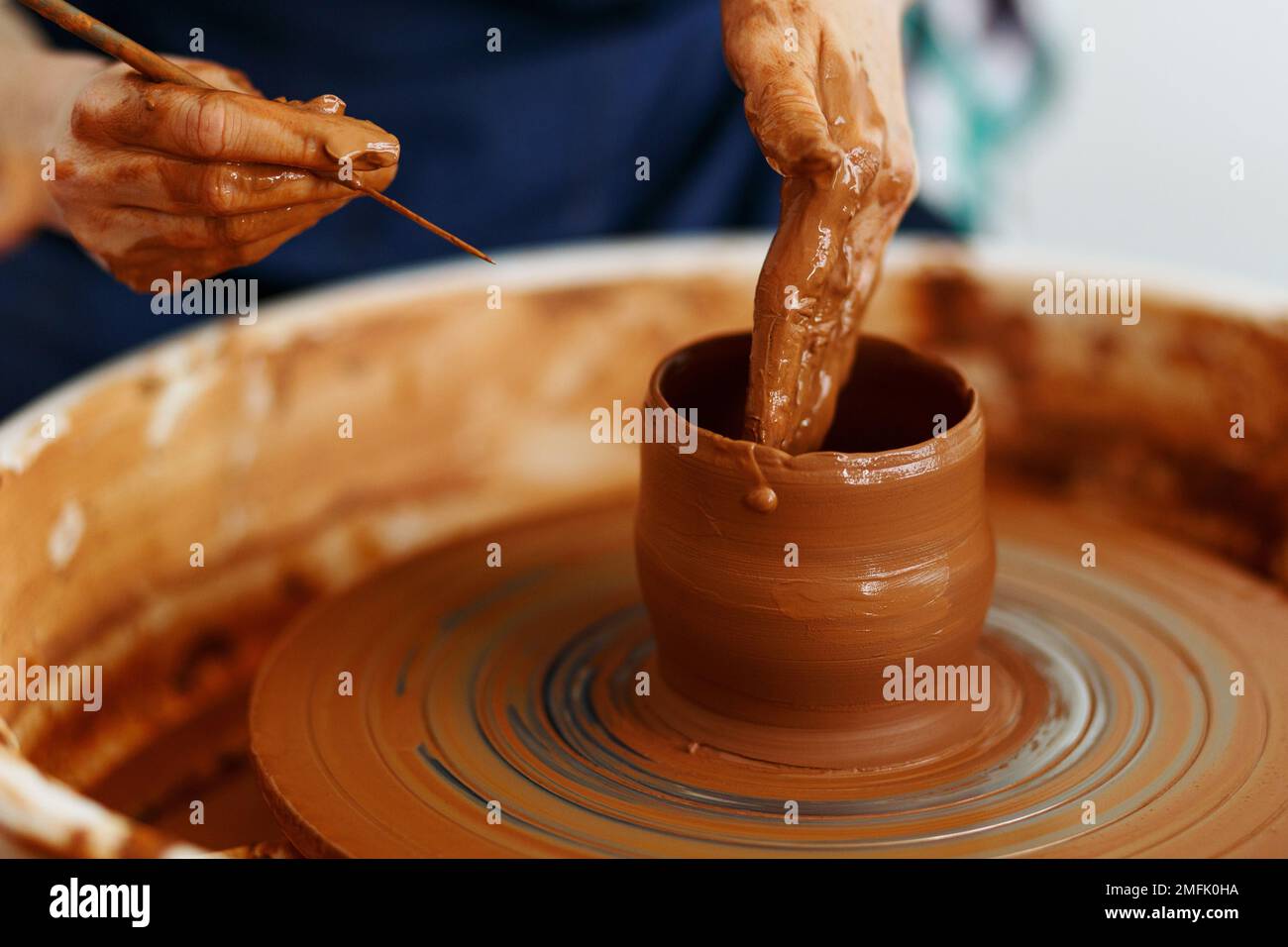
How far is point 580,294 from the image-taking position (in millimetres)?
2197

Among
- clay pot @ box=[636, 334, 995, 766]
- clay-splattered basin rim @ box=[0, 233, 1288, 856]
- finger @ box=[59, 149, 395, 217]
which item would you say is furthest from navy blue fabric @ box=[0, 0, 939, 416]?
clay pot @ box=[636, 334, 995, 766]

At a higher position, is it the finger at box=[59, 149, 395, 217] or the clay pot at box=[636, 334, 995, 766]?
the finger at box=[59, 149, 395, 217]

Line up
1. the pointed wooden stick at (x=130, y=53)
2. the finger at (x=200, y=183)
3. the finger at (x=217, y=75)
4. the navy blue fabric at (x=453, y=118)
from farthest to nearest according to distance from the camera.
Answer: the navy blue fabric at (x=453, y=118) → the finger at (x=217, y=75) → the finger at (x=200, y=183) → the pointed wooden stick at (x=130, y=53)

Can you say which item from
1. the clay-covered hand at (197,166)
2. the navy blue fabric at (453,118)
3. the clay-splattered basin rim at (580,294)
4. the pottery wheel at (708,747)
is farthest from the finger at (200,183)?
the navy blue fabric at (453,118)

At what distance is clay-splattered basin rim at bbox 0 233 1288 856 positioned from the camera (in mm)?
1632

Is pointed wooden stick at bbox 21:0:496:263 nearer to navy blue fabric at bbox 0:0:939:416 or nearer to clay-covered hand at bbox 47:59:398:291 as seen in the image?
clay-covered hand at bbox 47:59:398:291

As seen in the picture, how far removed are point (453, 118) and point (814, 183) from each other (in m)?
1.17

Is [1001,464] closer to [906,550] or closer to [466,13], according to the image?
[906,550]

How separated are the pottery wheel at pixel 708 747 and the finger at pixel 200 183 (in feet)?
1.75

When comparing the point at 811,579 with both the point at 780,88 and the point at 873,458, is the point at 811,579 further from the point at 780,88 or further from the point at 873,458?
the point at 780,88

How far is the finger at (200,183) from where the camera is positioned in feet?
4.58

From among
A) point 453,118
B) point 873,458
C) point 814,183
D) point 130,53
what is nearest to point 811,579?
point 873,458

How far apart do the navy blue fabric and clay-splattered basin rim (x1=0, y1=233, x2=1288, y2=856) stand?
274mm

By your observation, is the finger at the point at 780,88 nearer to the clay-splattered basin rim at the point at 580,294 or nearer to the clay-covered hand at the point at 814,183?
the clay-covered hand at the point at 814,183
